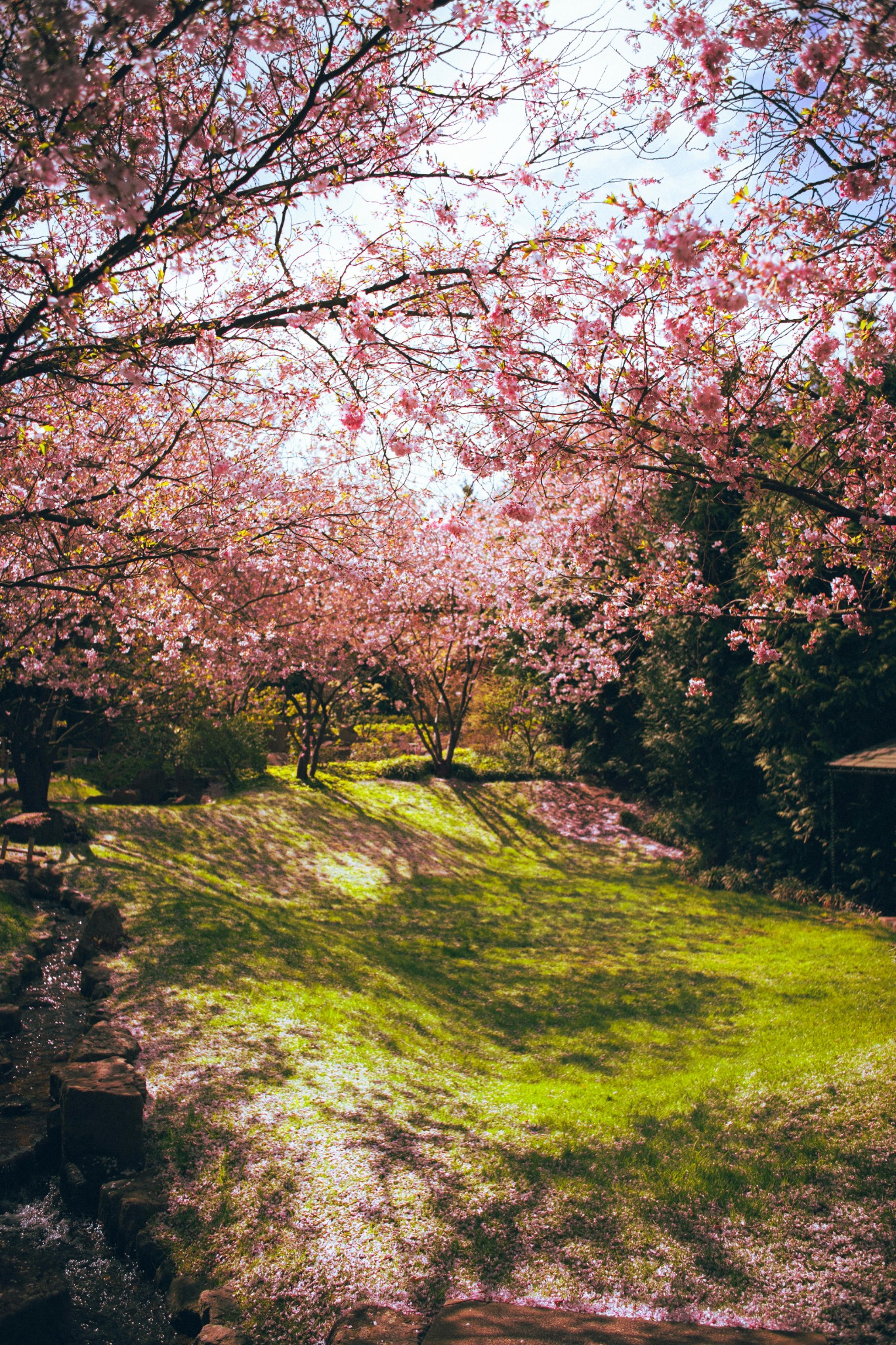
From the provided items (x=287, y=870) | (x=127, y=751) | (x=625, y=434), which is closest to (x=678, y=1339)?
(x=625, y=434)

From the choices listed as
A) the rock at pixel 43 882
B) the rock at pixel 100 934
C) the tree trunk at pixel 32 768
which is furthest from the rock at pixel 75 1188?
the tree trunk at pixel 32 768

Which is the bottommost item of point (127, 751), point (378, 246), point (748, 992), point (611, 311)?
point (748, 992)

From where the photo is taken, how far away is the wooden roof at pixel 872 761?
8.15m

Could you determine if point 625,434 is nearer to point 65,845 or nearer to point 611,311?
point 611,311

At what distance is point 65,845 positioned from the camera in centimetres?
967

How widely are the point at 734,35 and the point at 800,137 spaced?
55 centimetres

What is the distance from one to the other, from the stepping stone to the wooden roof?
6193mm

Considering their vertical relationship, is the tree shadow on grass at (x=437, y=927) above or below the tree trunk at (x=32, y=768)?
below

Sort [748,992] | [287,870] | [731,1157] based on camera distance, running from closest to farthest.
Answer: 1. [731,1157]
2. [748,992]
3. [287,870]

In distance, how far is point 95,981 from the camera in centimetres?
623

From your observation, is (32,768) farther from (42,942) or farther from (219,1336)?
(219,1336)

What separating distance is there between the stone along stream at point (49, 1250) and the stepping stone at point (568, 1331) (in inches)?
43.4

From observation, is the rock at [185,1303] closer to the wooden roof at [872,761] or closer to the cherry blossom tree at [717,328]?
the cherry blossom tree at [717,328]

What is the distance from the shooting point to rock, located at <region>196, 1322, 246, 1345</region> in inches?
114
